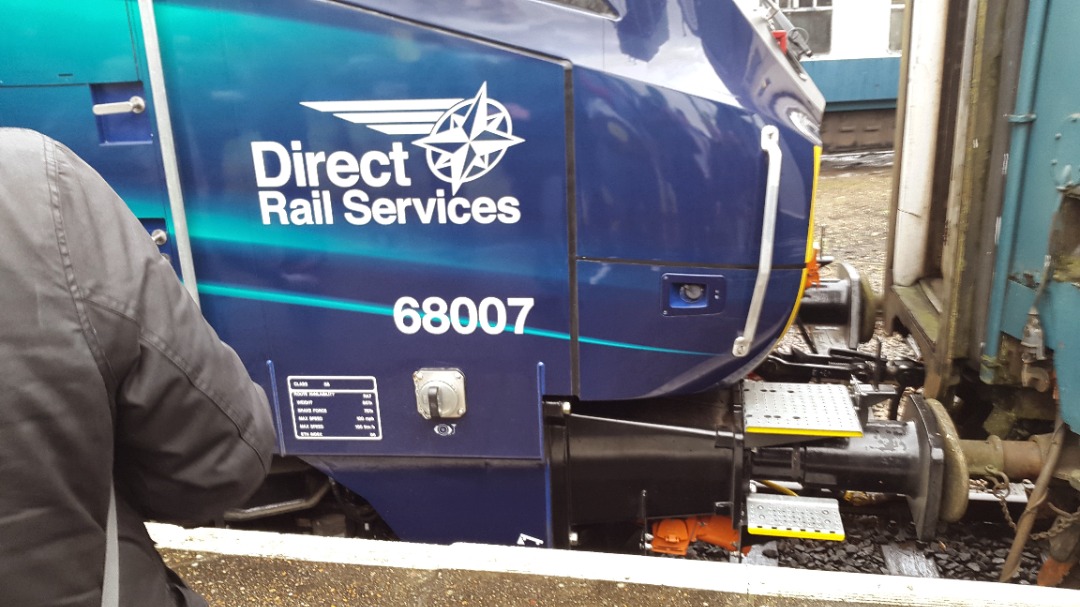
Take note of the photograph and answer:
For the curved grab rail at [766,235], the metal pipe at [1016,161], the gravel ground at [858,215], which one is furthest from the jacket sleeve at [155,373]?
the gravel ground at [858,215]

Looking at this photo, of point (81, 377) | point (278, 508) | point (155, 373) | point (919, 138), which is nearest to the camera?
point (81, 377)

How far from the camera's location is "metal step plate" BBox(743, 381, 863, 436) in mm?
2529

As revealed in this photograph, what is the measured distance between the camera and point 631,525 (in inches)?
116

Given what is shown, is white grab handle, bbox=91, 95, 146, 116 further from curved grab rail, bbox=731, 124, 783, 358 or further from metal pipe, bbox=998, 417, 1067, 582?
metal pipe, bbox=998, 417, 1067, 582

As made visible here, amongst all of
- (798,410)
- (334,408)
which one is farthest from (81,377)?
(798,410)

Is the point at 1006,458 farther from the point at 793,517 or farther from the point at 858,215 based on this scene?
the point at 858,215

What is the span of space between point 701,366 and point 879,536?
1428mm

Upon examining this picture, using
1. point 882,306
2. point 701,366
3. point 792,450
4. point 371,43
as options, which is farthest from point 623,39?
point 882,306

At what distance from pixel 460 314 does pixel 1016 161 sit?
74.9 inches

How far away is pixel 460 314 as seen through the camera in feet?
8.05

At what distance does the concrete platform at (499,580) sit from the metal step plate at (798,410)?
A: 434 millimetres

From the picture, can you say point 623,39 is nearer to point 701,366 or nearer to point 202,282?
point 701,366

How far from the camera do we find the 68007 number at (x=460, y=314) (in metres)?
2.44

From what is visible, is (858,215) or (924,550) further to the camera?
(858,215)
